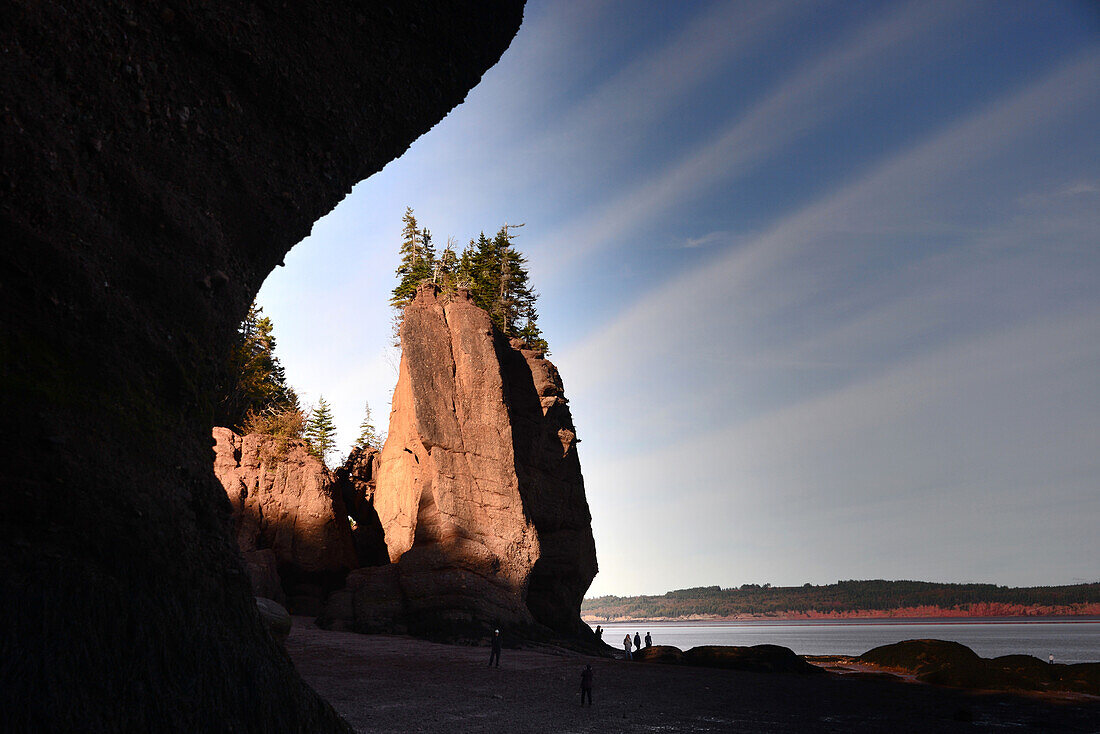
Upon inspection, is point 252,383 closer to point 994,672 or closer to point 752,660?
point 752,660

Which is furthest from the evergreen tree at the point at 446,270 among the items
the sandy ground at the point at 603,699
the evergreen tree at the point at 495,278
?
the sandy ground at the point at 603,699

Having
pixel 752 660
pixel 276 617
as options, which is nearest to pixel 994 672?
pixel 752 660

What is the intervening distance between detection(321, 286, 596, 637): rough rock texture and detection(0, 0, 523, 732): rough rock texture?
2707 centimetres

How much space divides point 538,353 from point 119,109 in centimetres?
4124

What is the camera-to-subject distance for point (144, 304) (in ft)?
19.8

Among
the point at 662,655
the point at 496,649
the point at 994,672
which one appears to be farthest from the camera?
the point at 662,655

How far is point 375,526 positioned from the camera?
4284 cm

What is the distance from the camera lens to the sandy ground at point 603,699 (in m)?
17.6

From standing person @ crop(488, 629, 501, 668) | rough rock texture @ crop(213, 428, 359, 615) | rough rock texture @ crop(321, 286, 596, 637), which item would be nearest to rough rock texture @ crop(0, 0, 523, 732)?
standing person @ crop(488, 629, 501, 668)

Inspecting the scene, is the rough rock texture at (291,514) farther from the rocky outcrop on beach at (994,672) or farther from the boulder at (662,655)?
the rocky outcrop on beach at (994,672)

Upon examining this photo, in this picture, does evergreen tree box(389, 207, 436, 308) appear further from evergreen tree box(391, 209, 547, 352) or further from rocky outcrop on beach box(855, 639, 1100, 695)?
rocky outcrop on beach box(855, 639, 1100, 695)

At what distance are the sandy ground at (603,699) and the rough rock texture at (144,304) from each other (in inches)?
442

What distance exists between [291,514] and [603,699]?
73.4ft

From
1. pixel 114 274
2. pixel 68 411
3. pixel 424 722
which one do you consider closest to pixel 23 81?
pixel 114 274
